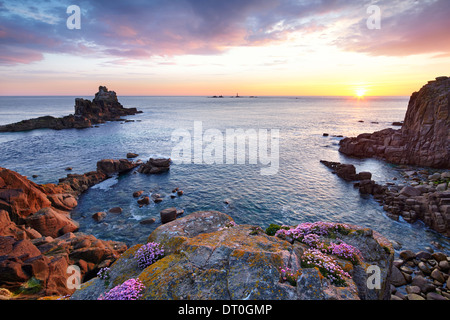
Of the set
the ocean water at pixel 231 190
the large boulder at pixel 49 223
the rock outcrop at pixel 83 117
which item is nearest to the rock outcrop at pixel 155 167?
the ocean water at pixel 231 190

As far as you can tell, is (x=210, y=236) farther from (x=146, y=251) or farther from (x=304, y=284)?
(x=304, y=284)

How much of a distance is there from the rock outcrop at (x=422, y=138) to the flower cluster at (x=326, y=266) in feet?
210

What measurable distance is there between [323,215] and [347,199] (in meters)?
9.06

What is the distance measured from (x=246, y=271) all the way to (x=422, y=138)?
71.7 m

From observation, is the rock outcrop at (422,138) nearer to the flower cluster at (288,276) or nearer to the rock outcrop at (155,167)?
the rock outcrop at (155,167)

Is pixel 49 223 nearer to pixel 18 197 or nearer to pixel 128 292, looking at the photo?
pixel 18 197

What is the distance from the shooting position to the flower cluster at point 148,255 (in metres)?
10.3

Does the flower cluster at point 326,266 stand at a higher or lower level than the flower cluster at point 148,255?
higher

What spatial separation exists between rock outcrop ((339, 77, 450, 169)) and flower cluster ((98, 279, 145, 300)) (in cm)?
7057

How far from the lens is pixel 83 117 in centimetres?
12156

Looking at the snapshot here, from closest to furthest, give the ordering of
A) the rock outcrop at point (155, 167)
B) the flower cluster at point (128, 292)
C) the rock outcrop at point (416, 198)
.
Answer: the flower cluster at point (128, 292) < the rock outcrop at point (416, 198) < the rock outcrop at point (155, 167)

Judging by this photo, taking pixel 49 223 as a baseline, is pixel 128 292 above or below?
above

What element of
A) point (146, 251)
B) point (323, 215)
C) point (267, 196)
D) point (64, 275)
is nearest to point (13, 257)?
point (64, 275)

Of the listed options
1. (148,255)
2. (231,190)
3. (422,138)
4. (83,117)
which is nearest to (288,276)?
(148,255)
